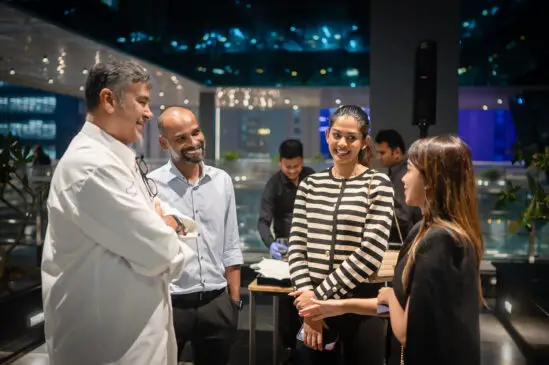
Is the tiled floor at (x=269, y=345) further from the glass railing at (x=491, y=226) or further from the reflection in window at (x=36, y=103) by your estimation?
the reflection in window at (x=36, y=103)

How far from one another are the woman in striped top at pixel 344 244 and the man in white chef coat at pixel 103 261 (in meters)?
0.72

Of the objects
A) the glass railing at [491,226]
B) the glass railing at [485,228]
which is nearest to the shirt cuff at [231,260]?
the glass railing at [485,228]

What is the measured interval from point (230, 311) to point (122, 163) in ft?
3.31

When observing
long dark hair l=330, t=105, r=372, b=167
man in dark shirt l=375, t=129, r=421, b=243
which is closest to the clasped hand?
long dark hair l=330, t=105, r=372, b=167

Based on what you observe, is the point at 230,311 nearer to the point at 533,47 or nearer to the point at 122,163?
the point at 122,163

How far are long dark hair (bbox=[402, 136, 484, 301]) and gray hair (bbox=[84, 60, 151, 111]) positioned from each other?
2.86 feet

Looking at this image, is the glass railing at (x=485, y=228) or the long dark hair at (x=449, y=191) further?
the glass railing at (x=485, y=228)

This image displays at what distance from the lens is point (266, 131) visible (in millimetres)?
14891

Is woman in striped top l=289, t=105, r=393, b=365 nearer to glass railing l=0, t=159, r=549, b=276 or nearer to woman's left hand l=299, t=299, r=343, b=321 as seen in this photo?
woman's left hand l=299, t=299, r=343, b=321

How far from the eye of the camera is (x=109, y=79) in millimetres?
1552

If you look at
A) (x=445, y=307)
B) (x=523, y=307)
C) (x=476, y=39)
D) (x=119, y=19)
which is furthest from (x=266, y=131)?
(x=445, y=307)

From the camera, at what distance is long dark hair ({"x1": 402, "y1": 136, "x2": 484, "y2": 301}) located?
5.02ft

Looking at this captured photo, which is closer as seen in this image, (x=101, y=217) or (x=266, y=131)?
(x=101, y=217)

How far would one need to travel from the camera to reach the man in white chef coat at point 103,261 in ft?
4.65
